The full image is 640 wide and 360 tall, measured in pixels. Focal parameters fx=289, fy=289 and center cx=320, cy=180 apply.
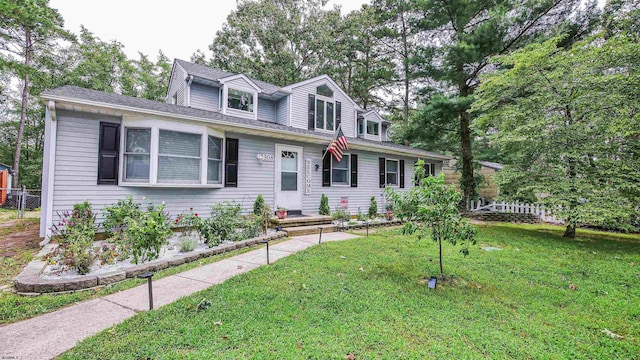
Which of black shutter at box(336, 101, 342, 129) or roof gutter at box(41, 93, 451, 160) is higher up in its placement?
black shutter at box(336, 101, 342, 129)

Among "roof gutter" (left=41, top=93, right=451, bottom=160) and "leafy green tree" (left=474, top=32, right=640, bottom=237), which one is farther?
"leafy green tree" (left=474, top=32, right=640, bottom=237)

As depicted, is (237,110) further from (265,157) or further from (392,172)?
(392,172)

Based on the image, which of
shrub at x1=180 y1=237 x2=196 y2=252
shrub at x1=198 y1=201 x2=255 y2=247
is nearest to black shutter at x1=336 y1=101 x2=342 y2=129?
shrub at x1=198 y1=201 x2=255 y2=247

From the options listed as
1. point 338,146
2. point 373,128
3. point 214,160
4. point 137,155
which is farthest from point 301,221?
point 373,128

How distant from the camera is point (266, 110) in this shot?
463 inches

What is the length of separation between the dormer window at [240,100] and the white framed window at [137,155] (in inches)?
163

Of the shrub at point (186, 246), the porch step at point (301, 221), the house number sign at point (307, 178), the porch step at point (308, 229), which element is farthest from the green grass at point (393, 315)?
the house number sign at point (307, 178)

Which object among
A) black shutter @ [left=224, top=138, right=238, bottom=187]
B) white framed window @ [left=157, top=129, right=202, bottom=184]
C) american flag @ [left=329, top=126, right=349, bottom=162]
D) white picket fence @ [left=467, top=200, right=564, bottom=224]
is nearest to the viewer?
white framed window @ [left=157, top=129, right=202, bottom=184]

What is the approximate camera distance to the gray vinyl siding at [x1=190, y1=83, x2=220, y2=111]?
10.4 metres

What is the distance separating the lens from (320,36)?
66.3 feet

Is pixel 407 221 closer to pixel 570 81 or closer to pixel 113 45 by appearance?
pixel 570 81

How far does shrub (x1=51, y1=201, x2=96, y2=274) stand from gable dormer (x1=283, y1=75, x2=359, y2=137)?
7.17 m

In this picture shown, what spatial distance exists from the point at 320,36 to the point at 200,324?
20921mm

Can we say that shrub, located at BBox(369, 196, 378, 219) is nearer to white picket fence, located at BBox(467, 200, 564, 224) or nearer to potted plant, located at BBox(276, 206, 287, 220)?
potted plant, located at BBox(276, 206, 287, 220)
